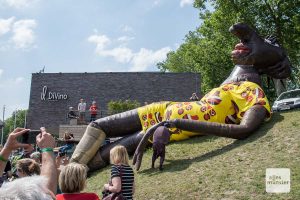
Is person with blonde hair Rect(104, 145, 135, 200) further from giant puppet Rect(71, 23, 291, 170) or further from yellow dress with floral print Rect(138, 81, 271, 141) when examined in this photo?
yellow dress with floral print Rect(138, 81, 271, 141)

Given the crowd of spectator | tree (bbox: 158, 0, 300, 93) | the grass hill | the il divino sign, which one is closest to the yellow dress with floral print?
the grass hill

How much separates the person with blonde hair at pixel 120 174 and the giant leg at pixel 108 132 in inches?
215

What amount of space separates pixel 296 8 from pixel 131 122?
17.3m

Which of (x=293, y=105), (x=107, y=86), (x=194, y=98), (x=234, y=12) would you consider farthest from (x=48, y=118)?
(x=293, y=105)

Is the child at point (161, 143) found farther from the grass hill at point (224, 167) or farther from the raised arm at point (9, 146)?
the raised arm at point (9, 146)

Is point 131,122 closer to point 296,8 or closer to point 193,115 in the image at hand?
point 193,115

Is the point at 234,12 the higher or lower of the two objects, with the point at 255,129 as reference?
higher

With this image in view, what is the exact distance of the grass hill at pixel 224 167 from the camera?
319 inches

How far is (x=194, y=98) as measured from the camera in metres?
19.6

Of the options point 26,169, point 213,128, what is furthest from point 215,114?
point 26,169

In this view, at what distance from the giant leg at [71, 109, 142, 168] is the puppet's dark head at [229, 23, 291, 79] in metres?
3.06

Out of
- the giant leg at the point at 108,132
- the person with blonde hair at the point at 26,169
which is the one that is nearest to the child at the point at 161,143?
the giant leg at the point at 108,132

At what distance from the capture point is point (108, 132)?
39.4 ft

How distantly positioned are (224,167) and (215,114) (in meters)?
2.02
